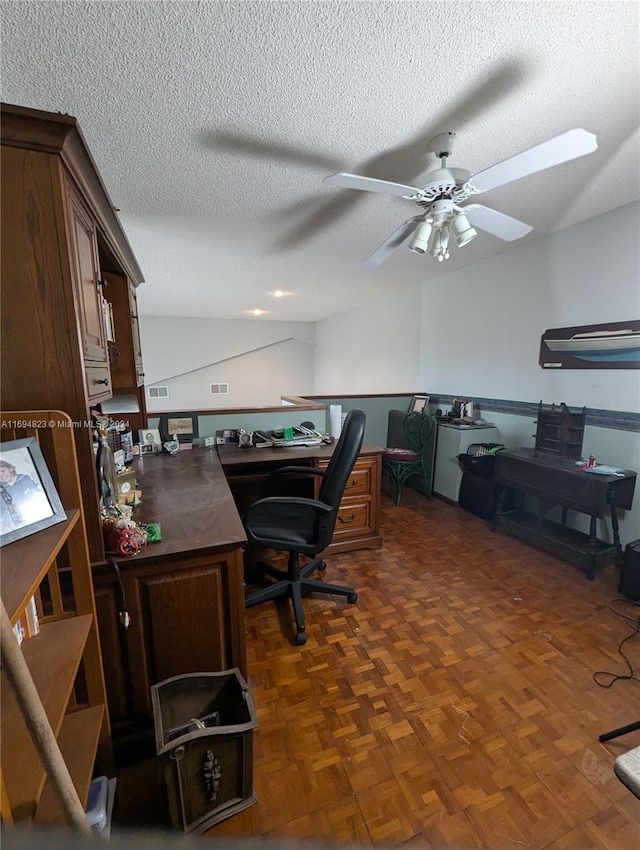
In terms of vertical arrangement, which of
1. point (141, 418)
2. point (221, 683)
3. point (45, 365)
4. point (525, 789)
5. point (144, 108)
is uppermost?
point (144, 108)

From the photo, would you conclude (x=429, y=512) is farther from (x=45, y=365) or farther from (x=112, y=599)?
(x=45, y=365)

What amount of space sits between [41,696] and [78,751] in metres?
0.31

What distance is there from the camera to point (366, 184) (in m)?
1.37

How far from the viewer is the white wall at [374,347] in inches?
173

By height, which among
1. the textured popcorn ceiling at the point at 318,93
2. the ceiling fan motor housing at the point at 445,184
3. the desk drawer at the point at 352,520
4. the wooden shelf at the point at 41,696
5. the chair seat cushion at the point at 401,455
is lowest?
the desk drawer at the point at 352,520

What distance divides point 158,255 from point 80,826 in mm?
3395

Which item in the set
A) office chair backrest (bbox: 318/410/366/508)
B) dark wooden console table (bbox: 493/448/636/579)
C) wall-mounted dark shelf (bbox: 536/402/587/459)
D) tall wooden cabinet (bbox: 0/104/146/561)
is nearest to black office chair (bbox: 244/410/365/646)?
office chair backrest (bbox: 318/410/366/508)

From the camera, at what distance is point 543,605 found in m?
2.00

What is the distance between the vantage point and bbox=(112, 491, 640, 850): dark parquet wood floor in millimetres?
1042

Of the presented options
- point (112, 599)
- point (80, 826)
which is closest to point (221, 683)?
point (112, 599)

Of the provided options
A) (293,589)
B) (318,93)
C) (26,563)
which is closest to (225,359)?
(293,589)

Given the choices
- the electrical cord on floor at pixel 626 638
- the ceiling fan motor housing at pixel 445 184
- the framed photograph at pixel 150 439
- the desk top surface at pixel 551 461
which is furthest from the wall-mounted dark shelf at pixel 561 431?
the framed photograph at pixel 150 439

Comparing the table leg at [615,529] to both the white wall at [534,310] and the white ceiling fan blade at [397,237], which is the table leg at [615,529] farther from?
the white ceiling fan blade at [397,237]

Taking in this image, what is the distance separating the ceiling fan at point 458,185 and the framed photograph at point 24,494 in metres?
1.29
